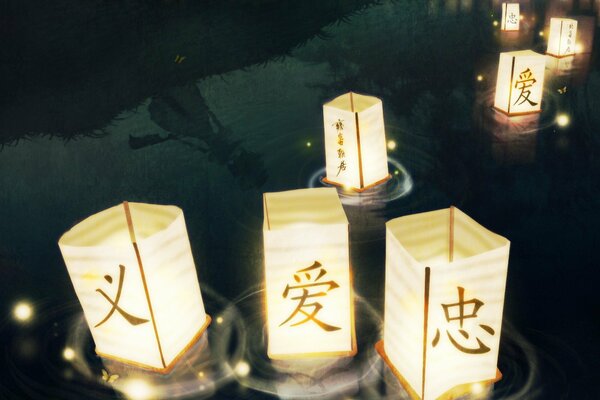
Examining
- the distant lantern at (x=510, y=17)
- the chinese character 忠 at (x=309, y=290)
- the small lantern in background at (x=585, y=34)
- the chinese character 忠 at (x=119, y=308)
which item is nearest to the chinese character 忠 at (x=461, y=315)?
the chinese character 忠 at (x=309, y=290)

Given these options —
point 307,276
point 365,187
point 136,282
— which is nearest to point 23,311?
point 136,282

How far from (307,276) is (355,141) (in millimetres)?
2396

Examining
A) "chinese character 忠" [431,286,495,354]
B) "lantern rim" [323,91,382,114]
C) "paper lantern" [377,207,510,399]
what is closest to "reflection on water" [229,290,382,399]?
"paper lantern" [377,207,510,399]

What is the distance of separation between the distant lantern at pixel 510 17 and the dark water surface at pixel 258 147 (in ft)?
1.37

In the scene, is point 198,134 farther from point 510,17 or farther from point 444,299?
point 510,17

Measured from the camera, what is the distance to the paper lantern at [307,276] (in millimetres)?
2543

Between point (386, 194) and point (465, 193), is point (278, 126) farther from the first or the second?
point (465, 193)

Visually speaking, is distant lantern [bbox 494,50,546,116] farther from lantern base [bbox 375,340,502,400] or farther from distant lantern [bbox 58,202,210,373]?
distant lantern [bbox 58,202,210,373]

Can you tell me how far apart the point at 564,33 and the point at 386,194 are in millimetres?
6161

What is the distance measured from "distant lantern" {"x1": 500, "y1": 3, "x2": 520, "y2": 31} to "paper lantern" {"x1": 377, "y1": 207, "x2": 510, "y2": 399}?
10.6 meters

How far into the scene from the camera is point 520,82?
6.45 meters

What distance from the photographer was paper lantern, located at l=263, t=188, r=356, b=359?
2543 millimetres

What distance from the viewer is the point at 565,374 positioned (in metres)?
2.77

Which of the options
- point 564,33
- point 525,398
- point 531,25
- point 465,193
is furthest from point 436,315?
point 531,25
